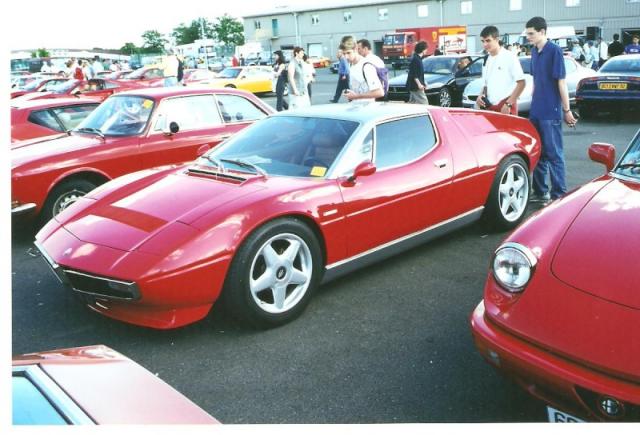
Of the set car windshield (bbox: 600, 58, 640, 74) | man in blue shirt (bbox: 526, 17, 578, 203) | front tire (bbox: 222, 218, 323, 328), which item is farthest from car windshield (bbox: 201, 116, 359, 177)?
car windshield (bbox: 600, 58, 640, 74)

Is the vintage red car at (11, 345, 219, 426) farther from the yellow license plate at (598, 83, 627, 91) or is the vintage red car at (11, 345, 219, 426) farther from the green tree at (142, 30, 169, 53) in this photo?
the green tree at (142, 30, 169, 53)

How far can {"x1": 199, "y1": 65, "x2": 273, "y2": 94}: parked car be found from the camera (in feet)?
65.1

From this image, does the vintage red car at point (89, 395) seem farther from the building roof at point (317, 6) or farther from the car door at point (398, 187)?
the building roof at point (317, 6)

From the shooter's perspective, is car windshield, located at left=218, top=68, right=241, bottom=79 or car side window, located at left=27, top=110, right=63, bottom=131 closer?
car side window, located at left=27, top=110, right=63, bottom=131

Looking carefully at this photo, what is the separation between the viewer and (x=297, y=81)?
10133mm

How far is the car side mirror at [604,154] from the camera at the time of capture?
316cm

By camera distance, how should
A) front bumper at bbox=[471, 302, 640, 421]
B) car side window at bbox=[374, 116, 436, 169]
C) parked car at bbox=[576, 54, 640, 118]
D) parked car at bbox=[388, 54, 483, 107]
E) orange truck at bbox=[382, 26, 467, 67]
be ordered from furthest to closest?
orange truck at bbox=[382, 26, 467, 67] → parked car at bbox=[388, 54, 483, 107] → parked car at bbox=[576, 54, 640, 118] → car side window at bbox=[374, 116, 436, 169] → front bumper at bbox=[471, 302, 640, 421]

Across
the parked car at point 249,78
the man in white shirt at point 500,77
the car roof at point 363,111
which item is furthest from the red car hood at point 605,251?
the parked car at point 249,78

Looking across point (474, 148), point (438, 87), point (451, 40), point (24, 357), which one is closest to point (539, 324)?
point (24, 357)

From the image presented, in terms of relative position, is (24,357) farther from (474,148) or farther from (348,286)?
(474,148)

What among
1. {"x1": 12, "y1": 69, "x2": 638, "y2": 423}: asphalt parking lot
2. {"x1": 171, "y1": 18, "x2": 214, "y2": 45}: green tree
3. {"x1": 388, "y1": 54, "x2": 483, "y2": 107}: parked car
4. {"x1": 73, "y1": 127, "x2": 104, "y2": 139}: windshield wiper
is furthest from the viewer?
{"x1": 171, "y1": 18, "x2": 214, "y2": 45}: green tree

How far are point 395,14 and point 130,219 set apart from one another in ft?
157

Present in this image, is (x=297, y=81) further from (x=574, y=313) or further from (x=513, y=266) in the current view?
(x=574, y=313)

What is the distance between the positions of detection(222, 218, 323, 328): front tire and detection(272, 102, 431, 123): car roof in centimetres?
98
